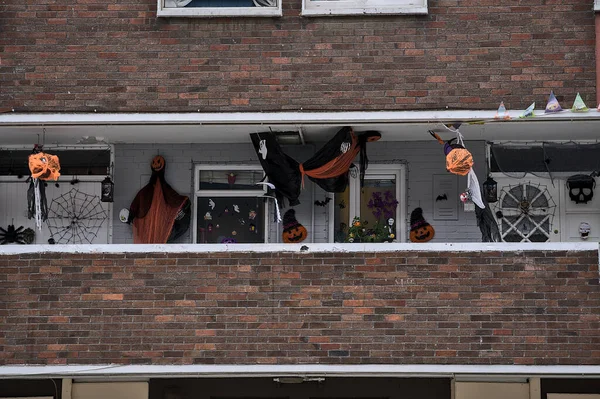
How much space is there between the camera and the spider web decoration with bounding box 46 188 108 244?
579 inches

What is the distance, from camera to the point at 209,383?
14359 millimetres

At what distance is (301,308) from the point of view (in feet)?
42.4

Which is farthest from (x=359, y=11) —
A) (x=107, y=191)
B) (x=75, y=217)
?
(x=75, y=217)

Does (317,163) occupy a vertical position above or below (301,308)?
above

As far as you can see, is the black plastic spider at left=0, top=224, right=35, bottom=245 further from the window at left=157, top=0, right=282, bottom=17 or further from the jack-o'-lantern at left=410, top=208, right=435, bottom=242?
the jack-o'-lantern at left=410, top=208, right=435, bottom=242

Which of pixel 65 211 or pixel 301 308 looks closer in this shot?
pixel 301 308

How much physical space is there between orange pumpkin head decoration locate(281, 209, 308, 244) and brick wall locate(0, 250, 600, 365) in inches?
55.0

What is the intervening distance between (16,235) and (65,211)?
2.32 ft

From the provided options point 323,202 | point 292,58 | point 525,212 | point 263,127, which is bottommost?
point 525,212

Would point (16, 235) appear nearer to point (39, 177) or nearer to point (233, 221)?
point (39, 177)

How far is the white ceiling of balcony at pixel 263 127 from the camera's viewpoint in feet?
43.4

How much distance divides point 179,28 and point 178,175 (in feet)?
7.02

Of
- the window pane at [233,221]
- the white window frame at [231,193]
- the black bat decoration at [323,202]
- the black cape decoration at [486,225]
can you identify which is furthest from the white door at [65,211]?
the black cape decoration at [486,225]

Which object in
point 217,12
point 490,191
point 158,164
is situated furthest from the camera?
point 158,164
